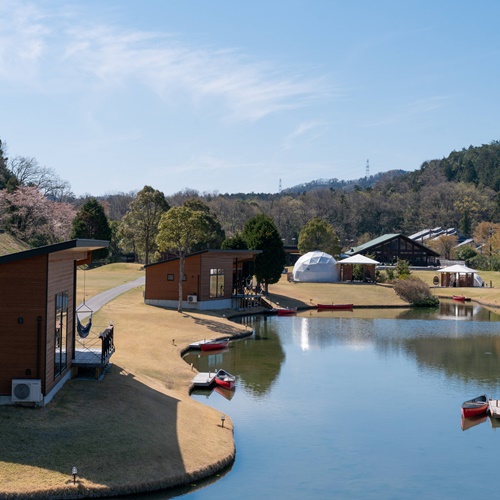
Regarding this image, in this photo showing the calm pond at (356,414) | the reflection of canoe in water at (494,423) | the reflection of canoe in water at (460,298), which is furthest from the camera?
the reflection of canoe in water at (460,298)

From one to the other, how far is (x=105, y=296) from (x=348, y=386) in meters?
28.4

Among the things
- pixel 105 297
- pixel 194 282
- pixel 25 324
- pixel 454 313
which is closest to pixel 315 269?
pixel 454 313

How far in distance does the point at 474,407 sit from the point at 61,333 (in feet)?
53.1

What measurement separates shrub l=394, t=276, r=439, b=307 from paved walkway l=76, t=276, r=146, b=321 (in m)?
27.3

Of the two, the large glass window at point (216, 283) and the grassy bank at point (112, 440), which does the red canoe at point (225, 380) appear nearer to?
the grassy bank at point (112, 440)

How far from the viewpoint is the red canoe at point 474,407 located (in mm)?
26984

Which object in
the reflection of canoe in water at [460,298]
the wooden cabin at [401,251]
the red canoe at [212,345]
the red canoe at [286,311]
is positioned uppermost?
the wooden cabin at [401,251]

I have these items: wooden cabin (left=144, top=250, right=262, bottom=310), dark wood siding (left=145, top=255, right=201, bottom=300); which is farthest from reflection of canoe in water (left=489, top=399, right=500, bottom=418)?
dark wood siding (left=145, top=255, right=201, bottom=300)

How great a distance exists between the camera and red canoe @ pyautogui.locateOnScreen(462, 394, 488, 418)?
27.0m

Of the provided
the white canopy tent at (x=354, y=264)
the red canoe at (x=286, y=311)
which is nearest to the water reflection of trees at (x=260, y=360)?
the red canoe at (x=286, y=311)

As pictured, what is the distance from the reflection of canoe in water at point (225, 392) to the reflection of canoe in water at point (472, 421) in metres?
9.56

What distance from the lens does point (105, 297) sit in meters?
54.7

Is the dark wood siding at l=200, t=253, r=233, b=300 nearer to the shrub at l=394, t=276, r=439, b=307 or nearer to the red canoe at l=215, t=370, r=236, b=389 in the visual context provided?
the shrub at l=394, t=276, r=439, b=307

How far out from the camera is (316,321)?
56781mm
